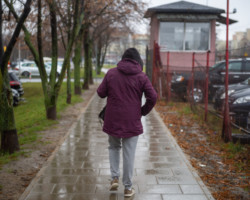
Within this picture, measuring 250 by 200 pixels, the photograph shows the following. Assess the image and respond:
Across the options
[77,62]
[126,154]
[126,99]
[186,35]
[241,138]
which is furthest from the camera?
[186,35]

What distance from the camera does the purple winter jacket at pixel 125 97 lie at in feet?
13.3

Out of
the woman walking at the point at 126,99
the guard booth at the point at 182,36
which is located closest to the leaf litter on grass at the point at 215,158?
the woman walking at the point at 126,99

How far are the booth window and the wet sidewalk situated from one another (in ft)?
34.4

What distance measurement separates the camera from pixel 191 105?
466 inches

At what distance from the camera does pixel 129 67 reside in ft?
13.4

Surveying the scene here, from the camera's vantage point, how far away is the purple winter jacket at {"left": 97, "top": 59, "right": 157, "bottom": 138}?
4.05 m

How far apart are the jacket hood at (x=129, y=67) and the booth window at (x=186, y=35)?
13.6 meters

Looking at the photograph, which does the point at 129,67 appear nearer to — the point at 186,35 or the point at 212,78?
the point at 212,78

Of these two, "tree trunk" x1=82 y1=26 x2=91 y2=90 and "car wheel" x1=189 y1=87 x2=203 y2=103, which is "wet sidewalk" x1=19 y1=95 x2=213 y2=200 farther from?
"tree trunk" x1=82 y1=26 x2=91 y2=90

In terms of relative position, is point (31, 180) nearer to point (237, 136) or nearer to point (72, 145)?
point (72, 145)

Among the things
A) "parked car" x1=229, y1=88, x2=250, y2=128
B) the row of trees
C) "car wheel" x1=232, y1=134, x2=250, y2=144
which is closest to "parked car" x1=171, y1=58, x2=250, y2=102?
"parked car" x1=229, y1=88, x2=250, y2=128

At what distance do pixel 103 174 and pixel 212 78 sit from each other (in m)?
8.04

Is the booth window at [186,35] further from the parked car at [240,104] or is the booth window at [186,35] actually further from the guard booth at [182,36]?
the parked car at [240,104]

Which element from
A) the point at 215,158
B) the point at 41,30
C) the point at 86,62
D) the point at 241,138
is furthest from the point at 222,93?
the point at 86,62
